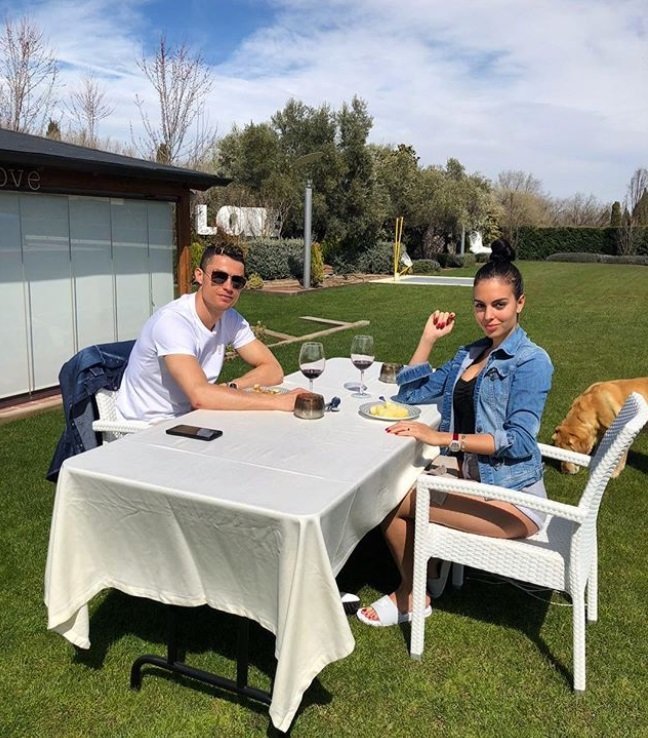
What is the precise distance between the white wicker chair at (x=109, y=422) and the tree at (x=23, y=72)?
1723 cm

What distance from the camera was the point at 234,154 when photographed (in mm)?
30141

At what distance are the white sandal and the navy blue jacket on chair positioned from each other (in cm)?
156

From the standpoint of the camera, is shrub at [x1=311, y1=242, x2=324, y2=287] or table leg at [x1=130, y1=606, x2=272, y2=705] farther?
shrub at [x1=311, y1=242, x2=324, y2=287]

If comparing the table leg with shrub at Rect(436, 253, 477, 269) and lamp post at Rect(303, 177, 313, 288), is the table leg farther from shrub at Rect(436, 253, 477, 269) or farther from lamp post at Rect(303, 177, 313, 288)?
shrub at Rect(436, 253, 477, 269)

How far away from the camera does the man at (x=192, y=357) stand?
9.48ft

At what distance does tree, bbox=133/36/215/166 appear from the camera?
18.3 metres

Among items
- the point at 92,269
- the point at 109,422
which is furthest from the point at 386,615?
the point at 92,269

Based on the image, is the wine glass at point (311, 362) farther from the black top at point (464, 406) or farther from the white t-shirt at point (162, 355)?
the black top at point (464, 406)

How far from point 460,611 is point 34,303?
5.54 meters

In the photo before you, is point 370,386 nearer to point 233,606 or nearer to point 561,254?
point 233,606

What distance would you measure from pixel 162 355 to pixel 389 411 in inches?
41.4

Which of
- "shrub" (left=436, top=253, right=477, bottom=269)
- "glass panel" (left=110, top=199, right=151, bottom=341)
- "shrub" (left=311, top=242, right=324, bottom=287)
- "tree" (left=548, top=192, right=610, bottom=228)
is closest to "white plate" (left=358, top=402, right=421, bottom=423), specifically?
"glass panel" (left=110, top=199, right=151, bottom=341)

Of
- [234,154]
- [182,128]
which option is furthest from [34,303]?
[234,154]

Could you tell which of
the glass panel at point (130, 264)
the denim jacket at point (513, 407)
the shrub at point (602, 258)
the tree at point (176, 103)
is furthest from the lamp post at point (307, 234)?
the shrub at point (602, 258)
